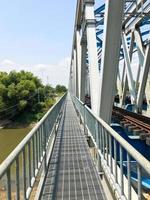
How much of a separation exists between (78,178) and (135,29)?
54.2 ft

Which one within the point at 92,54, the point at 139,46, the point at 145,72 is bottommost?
the point at 145,72

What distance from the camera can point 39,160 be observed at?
5902 mm

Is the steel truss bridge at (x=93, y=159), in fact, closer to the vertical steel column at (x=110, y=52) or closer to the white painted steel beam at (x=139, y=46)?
the vertical steel column at (x=110, y=52)

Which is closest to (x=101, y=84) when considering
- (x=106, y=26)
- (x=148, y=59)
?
(x=106, y=26)

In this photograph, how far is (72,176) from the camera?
6457 mm

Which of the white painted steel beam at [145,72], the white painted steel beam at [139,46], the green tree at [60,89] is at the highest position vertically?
the white painted steel beam at [139,46]

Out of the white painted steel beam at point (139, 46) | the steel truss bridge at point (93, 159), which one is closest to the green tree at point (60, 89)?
the white painted steel beam at point (139, 46)

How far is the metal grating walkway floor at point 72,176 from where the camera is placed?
5.39 metres

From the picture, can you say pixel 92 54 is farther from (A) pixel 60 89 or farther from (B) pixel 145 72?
(A) pixel 60 89

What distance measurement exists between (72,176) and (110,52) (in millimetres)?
2682

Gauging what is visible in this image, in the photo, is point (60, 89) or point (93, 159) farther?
point (60, 89)

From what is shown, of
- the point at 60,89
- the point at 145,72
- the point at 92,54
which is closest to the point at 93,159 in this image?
the point at 92,54

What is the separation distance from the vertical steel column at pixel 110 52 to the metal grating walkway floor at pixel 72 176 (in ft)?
4.35

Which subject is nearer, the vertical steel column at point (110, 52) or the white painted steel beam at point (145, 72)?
the vertical steel column at point (110, 52)
